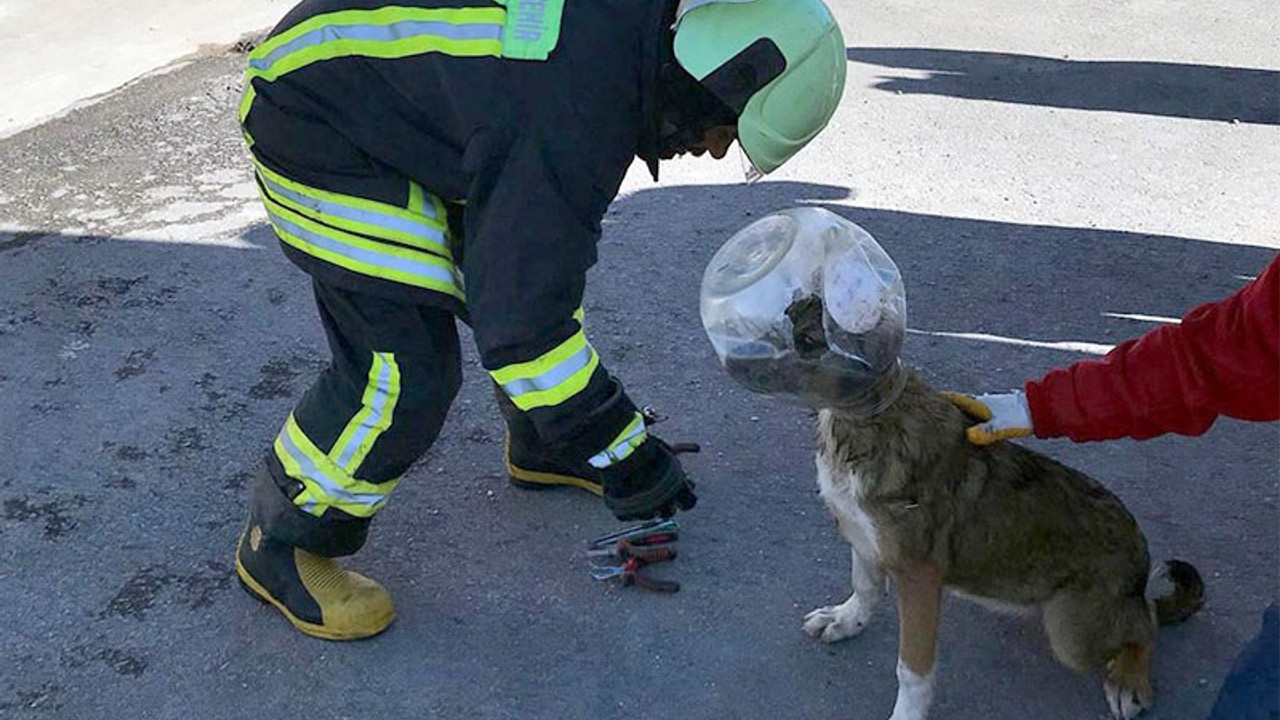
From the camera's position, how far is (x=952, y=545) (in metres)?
3.14

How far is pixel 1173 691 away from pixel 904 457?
1.02 metres

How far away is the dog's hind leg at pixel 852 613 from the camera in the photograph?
346 cm

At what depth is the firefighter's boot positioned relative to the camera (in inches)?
138

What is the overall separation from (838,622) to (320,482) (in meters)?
1.29

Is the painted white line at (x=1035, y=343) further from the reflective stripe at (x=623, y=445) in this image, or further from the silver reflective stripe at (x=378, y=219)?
the silver reflective stripe at (x=378, y=219)

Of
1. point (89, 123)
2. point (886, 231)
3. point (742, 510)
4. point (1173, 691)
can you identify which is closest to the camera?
point (1173, 691)

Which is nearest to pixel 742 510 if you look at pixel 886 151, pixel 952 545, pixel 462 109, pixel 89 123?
pixel 952 545

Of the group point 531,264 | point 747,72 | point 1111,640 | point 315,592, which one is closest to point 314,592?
point 315,592

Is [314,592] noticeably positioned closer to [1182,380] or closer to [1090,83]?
[1182,380]

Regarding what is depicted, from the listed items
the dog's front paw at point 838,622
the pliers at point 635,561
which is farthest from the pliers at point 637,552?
the dog's front paw at point 838,622

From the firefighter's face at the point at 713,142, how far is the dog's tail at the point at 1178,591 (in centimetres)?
153

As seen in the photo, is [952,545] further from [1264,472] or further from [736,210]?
[736,210]

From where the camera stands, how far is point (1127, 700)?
3322 millimetres

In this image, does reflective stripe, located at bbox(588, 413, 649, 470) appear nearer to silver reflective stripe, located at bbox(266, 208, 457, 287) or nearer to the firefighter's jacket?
the firefighter's jacket
